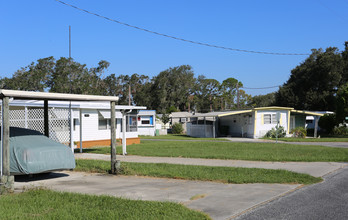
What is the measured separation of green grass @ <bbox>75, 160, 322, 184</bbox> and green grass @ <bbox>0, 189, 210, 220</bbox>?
3410 millimetres

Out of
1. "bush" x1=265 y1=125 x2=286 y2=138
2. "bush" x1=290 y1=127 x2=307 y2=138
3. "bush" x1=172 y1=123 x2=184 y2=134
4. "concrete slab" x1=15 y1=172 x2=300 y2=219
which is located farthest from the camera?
"bush" x1=172 y1=123 x2=184 y2=134

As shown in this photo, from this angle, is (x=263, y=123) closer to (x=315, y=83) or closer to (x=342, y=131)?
(x=342, y=131)

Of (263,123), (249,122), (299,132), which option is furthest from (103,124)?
(299,132)

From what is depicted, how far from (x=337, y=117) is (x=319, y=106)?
59.3 feet

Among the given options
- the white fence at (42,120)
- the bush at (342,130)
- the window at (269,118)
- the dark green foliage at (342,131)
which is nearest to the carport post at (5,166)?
the white fence at (42,120)

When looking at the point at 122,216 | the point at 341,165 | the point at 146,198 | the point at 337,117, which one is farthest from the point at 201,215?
the point at 337,117

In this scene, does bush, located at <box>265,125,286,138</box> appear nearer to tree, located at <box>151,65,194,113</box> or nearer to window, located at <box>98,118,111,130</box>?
window, located at <box>98,118,111,130</box>

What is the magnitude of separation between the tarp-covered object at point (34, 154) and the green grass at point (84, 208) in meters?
1.55

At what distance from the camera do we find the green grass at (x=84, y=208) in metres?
6.08

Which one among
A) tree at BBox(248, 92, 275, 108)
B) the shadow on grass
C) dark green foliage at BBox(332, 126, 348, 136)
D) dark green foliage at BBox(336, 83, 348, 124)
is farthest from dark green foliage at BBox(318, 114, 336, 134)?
tree at BBox(248, 92, 275, 108)

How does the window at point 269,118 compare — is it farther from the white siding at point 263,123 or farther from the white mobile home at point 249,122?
the white siding at point 263,123

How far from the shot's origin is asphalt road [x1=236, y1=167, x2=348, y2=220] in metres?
6.22

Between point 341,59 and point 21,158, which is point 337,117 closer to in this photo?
point 341,59

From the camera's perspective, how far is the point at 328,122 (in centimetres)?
3994
